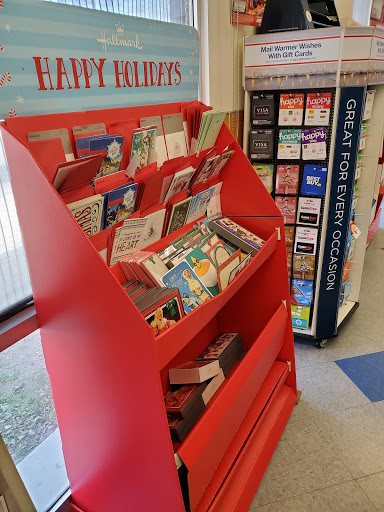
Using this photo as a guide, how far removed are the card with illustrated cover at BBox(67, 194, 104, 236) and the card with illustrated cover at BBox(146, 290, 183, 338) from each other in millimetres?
345

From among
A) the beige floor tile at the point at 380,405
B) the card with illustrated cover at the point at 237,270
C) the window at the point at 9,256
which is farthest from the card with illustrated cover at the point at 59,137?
the beige floor tile at the point at 380,405

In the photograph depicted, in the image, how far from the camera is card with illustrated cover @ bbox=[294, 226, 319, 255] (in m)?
2.91

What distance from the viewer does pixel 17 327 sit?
58.5 inches

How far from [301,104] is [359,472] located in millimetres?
2221

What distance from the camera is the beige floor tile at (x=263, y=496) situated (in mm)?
2002

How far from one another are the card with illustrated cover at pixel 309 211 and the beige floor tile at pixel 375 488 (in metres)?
1.59

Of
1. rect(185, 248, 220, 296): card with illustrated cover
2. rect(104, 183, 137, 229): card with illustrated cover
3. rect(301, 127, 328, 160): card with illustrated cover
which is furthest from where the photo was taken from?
rect(301, 127, 328, 160): card with illustrated cover

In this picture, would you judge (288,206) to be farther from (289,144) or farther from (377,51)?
(377,51)

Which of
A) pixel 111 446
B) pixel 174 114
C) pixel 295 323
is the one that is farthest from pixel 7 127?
pixel 295 323

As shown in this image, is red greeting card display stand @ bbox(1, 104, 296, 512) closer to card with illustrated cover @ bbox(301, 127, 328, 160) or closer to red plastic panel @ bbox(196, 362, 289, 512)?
red plastic panel @ bbox(196, 362, 289, 512)

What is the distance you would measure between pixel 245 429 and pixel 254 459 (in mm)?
155

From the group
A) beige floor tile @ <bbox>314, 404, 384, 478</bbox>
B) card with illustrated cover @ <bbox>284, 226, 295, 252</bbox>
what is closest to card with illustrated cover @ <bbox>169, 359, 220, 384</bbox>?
beige floor tile @ <bbox>314, 404, 384, 478</bbox>

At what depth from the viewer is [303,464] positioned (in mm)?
2203

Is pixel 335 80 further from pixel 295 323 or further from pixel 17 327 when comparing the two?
pixel 17 327
